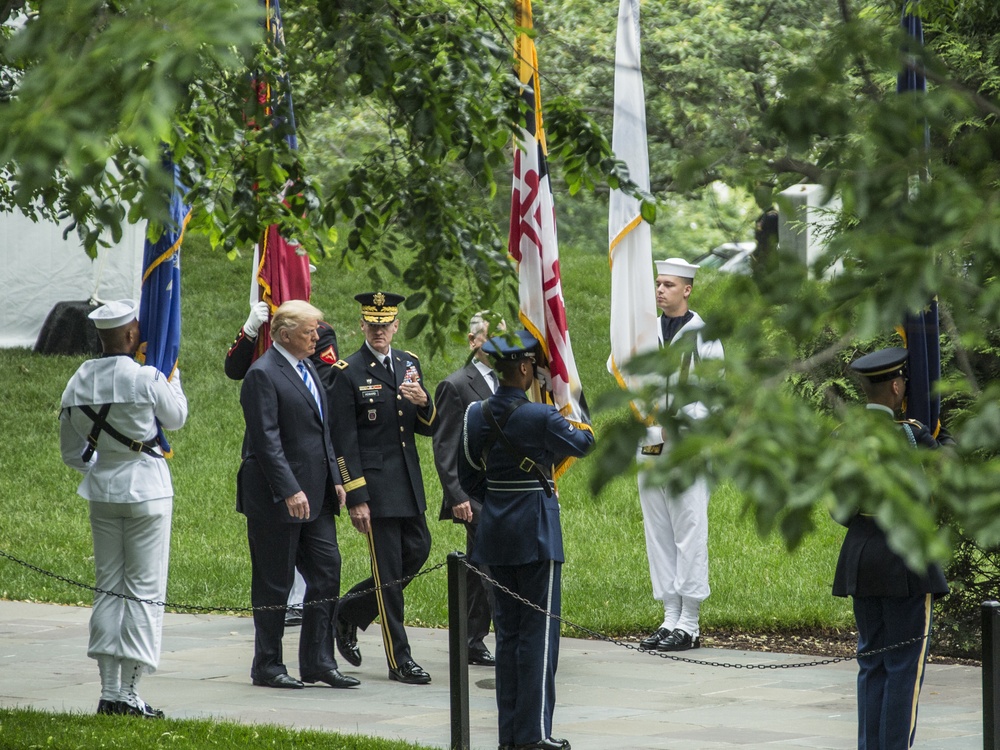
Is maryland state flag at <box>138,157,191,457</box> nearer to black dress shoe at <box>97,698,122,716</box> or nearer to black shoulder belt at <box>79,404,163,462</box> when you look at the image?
black shoulder belt at <box>79,404,163,462</box>

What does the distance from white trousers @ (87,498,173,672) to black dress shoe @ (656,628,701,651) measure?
3.54 metres

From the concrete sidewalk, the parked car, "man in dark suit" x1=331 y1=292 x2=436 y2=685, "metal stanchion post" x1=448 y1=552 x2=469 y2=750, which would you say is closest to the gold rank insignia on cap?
"man in dark suit" x1=331 y1=292 x2=436 y2=685

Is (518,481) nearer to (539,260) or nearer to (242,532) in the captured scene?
(539,260)

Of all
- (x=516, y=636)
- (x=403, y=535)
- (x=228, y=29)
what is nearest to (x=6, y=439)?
(x=403, y=535)

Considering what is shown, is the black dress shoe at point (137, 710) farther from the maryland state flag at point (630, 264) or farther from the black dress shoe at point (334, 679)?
the maryland state flag at point (630, 264)

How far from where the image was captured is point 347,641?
29.9 feet

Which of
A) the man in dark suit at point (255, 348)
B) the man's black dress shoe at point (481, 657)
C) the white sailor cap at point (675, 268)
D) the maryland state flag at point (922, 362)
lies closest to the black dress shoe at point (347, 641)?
the man in dark suit at point (255, 348)

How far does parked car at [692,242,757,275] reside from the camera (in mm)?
3206

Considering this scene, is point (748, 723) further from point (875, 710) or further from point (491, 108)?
point (491, 108)

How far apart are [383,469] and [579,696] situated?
181cm

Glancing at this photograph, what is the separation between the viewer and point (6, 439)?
17891mm

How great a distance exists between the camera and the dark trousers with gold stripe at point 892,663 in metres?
6.22

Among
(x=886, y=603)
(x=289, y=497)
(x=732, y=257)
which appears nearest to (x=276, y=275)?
(x=289, y=497)

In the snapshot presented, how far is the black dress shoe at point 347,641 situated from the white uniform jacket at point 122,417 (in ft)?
6.12
